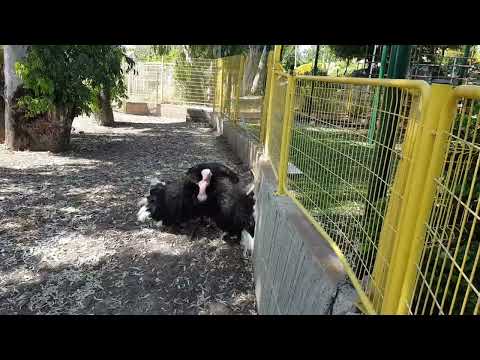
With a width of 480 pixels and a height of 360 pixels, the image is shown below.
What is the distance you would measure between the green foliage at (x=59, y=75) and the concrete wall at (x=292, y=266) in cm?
514

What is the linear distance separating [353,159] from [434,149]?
0.97 meters

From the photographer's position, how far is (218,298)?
3541mm

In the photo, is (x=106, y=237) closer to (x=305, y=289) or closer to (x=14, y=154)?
(x=305, y=289)

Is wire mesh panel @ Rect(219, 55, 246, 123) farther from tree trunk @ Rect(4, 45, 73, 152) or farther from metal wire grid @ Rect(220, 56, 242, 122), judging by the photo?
tree trunk @ Rect(4, 45, 73, 152)

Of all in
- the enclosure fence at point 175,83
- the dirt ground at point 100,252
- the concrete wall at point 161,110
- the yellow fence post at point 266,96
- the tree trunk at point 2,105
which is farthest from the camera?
the enclosure fence at point 175,83

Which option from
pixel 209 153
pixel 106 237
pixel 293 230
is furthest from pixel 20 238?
pixel 209 153

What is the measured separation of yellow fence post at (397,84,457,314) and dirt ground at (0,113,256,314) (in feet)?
7.54

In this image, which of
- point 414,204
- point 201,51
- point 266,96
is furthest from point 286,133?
point 201,51

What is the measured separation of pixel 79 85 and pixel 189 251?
4.93 m

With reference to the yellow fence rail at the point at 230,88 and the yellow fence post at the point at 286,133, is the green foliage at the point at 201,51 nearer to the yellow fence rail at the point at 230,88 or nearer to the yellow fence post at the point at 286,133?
the yellow fence rail at the point at 230,88

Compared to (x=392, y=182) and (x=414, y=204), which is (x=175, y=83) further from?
(x=414, y=204)

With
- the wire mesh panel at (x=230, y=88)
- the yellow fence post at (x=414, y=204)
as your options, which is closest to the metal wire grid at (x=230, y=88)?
the wire mesh panel at (x=230, y=88)

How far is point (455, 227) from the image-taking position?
1.71 m

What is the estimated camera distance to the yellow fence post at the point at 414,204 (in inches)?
48.0
